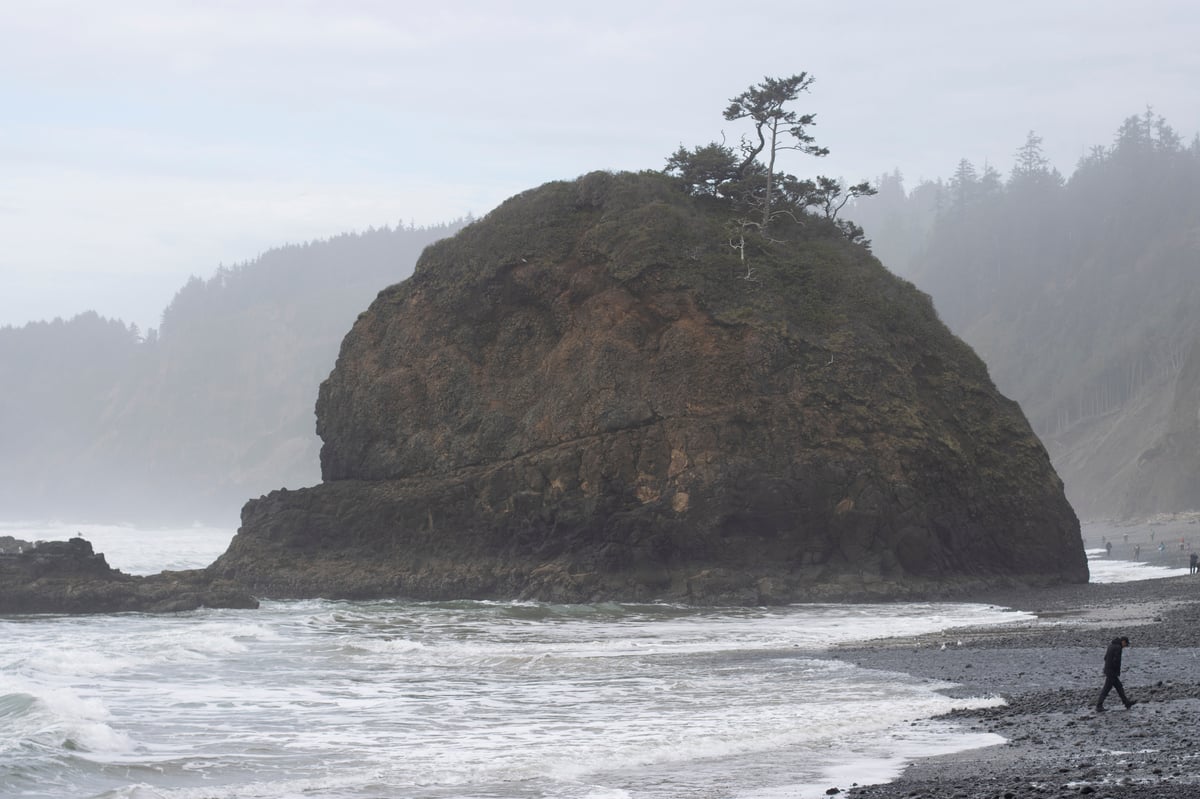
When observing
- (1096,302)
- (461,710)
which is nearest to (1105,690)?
(461,710)

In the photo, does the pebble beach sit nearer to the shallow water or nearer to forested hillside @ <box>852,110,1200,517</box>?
the shallow water

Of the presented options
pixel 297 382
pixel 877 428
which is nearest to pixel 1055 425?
pixel 877 428

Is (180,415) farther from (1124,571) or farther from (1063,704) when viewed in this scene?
(1063,704)

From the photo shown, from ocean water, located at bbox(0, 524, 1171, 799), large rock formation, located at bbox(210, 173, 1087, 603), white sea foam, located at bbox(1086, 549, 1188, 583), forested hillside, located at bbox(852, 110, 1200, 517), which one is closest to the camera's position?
ocean water, located at bbox(0, 524, 1171, 799)

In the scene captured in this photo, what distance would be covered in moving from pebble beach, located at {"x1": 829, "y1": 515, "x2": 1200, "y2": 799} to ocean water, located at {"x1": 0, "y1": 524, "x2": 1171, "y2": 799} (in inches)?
26.8

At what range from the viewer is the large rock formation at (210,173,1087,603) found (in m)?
32.5

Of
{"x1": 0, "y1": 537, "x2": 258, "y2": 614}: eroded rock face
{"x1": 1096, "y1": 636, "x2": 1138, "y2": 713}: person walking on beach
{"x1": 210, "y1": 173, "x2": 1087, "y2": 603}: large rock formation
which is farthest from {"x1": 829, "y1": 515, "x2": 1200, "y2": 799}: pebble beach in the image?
{"x1": 0, "y1": 537, "x2": 258, "y2": 614}: eroded rock face

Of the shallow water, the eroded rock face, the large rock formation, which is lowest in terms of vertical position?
the shallow water

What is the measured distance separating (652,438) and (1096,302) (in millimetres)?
93076

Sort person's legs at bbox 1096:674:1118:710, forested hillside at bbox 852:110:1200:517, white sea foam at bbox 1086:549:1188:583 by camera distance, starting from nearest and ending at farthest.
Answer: person's legs at bbox 1096:674:1118:710 < white sea foam at bbox 1086:549:1188:583 < forested hillside at bbox 852:110:1200:517

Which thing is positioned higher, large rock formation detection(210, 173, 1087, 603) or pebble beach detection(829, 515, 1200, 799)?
large rock formation detection(210, 173, 1087, 603)

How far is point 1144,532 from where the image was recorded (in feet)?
219

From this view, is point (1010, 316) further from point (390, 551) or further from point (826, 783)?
point (826, 783)

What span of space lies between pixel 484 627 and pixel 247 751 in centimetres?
1288
